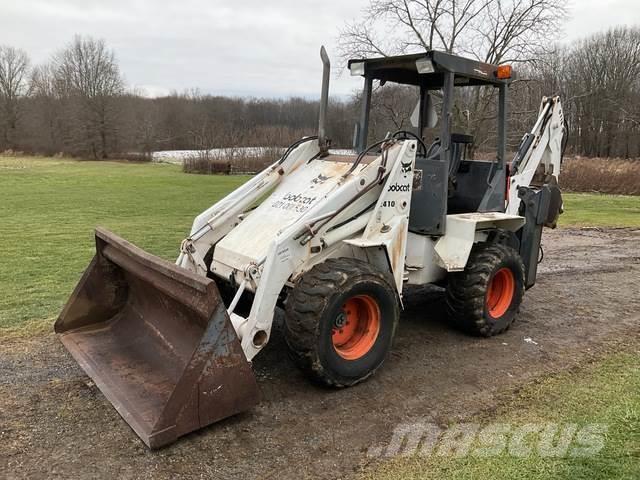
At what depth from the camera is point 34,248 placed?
375 inches

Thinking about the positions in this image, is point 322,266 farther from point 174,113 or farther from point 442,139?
point 174,113

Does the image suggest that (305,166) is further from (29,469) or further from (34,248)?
(34,248)

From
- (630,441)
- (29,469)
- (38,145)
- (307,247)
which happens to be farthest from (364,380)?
(38,145)

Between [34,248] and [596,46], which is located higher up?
[596,46]

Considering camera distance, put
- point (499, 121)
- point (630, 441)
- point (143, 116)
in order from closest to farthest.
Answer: point (630, 441), point (499, 121), point (143, 116)

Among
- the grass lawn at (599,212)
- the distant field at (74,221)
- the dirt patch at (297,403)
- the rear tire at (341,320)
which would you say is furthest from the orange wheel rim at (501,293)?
the grass lawn at (599,212)

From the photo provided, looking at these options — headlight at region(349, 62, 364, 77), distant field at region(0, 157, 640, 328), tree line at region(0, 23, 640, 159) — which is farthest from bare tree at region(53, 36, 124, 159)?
headlight at region(349, 62, 364, 77)

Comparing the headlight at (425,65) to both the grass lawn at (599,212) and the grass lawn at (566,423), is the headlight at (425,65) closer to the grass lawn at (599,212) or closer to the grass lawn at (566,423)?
the grass lawn at (566,423)

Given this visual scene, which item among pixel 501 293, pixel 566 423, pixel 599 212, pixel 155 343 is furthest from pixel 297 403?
pixel 599 212

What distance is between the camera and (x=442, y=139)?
509 centimetres

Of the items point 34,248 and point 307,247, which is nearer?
point 307,247

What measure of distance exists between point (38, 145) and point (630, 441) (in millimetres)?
64380

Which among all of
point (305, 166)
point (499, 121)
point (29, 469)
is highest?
point (499, 121)

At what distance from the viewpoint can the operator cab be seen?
16.5 feet
